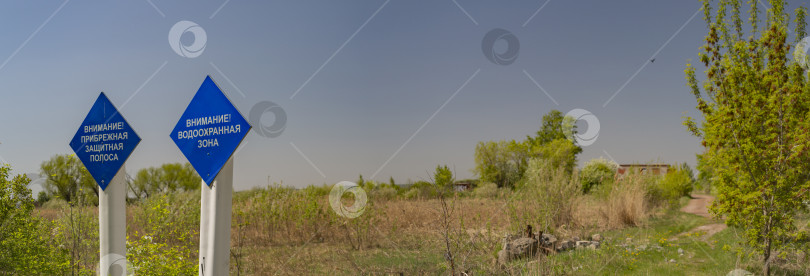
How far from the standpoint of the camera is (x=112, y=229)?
456 cm

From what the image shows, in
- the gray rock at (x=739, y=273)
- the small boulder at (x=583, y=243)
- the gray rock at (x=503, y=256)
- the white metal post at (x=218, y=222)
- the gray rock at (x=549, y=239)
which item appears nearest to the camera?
the white metal post at (x=218, y=222)

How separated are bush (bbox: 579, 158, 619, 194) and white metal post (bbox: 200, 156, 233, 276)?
695 inches

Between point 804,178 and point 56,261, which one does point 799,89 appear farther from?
point 56,261

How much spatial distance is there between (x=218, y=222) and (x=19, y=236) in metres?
3.15

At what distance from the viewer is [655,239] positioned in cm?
876

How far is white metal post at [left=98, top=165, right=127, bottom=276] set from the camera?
14.8ft

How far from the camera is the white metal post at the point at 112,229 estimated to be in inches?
178

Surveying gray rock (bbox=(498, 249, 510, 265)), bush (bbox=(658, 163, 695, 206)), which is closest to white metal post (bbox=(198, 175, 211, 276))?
gray rock (bbox=(498, 249, 510, 265))

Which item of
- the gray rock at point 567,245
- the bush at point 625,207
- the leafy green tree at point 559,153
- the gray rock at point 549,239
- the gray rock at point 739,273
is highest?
the leafy green tree at point 559,153

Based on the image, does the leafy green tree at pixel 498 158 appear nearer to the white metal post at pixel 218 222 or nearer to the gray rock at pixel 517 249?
the gray rock at pixel 517 249

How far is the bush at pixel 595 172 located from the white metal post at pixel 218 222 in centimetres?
1765

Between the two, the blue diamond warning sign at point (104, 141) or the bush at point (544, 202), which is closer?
the blue diamond warning sign at point (104, 141)

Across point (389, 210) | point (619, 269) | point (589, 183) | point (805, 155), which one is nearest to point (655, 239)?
point (619, 269)

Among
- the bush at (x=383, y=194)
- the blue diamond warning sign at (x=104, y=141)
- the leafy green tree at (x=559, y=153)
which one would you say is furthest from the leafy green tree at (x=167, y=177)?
the blue diamond warning sign at (x=104, y=141)
